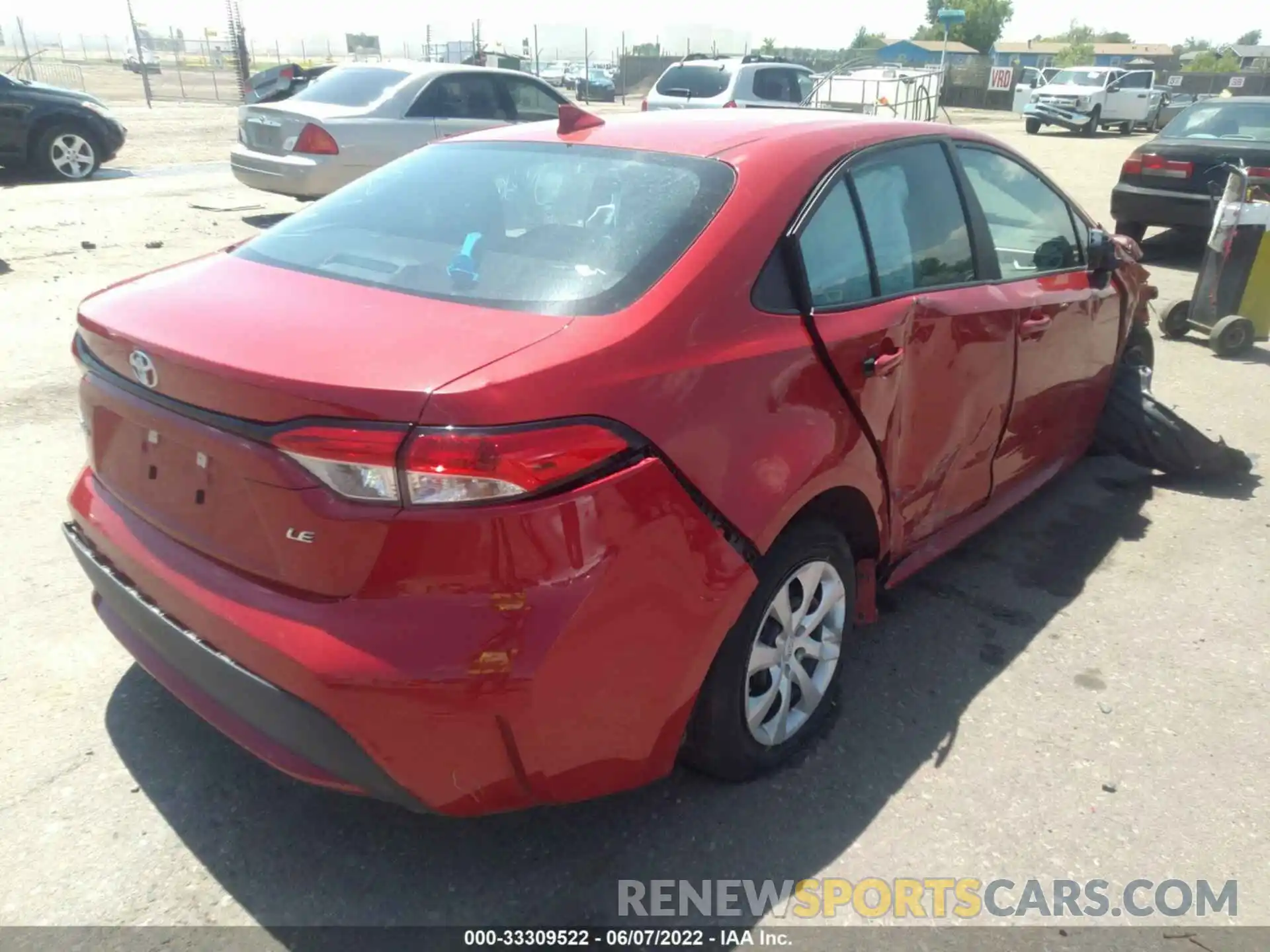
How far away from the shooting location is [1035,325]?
11.8 ft

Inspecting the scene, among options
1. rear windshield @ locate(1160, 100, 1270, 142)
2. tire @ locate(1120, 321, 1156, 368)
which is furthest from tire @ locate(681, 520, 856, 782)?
rear windshield @ locate(1160, 100, 1270, 142)

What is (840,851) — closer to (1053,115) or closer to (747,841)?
(747,841)

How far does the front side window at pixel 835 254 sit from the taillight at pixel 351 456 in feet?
4.14

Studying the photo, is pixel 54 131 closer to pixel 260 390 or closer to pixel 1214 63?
pixel 260 390

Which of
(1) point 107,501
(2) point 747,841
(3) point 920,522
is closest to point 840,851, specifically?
(2) point 747,841

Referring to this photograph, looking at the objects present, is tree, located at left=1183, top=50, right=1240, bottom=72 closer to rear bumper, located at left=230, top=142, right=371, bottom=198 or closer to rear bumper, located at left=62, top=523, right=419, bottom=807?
rear bumper, located at left=230, top=142, right=371, bottom=198

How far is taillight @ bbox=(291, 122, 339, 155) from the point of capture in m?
9.56

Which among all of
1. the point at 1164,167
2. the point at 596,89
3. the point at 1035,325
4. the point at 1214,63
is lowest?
the point at 596,89

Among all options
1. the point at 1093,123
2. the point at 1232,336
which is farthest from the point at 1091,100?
the point at 1232,336

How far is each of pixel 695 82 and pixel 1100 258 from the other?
41.5 ft

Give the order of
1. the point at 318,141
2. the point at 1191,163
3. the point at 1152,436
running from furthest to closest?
1. the point at 1191,163
2. the point at 318,141
3. the point at 1152,436

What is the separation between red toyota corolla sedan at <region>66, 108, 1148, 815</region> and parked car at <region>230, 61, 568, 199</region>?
6863 millimetres

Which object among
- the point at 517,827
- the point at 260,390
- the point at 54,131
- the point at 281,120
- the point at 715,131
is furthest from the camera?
the point at 54,131

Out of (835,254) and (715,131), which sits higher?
(715,131)
